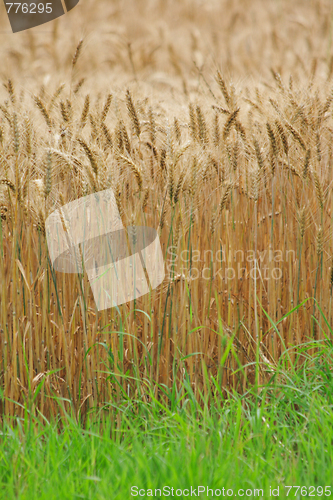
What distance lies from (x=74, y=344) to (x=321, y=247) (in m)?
0.90

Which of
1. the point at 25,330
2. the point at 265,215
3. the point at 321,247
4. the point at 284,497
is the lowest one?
the point at 284,497

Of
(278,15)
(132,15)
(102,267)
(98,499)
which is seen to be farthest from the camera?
(132,15)

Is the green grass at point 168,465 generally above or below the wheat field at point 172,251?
below

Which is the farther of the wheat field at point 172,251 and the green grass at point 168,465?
the wheat field at point 172,251

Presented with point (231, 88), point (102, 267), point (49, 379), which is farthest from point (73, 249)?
point (231, 88)

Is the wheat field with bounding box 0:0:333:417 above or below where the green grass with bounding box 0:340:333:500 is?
above

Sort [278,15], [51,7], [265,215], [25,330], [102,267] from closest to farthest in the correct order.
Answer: [25,330], [102,267], [265,215], [51,7], [278,15]

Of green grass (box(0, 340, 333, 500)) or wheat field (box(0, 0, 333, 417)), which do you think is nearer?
green grass (box(0, 340, 333, 500))

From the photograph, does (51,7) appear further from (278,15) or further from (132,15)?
(278,15)

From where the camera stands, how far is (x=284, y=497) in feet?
3.26

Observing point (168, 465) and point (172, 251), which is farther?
point (172, 251)

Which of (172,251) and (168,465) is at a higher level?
(172,251)

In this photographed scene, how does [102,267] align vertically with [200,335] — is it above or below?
above

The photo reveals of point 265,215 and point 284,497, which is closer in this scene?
point 284,497
